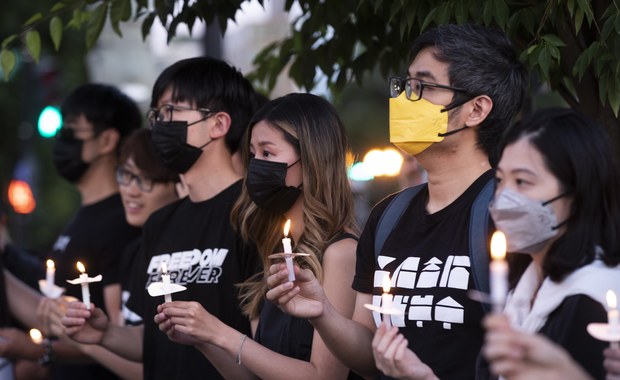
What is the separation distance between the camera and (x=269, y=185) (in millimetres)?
4453

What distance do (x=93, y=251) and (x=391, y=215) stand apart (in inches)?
117

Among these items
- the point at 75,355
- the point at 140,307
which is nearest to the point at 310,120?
the point at 140,307

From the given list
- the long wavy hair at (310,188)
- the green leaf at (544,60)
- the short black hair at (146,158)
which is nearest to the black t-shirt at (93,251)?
the short black hair at (146,158)

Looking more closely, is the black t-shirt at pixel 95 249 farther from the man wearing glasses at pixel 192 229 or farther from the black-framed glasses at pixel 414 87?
the black-framed glasses at pixel 414 87

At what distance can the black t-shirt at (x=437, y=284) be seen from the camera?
11.6 ft

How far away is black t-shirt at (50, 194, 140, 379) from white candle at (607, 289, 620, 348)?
3996 mm

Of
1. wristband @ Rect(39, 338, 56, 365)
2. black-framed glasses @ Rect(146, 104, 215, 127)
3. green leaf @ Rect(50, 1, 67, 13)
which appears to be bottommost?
wristband @ Rect(39, 338, 56, 365)

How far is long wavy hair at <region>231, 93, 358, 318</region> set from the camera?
4.41 metres

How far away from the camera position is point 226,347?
411 cm

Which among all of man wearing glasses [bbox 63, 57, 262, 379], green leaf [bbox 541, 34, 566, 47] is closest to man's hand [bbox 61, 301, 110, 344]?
man wearing glasses [bbox 63, 57, 262, 379]

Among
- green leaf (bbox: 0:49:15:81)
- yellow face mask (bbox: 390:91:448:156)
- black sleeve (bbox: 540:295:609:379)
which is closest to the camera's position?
black sleeve (bbox: 540:295:609:379)

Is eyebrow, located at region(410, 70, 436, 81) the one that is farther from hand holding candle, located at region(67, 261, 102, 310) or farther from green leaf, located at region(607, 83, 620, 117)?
hand holding candle, located at region(67, 261, 102, 310)

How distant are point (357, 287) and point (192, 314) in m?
0.63

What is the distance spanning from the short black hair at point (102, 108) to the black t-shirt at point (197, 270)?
2062mm
